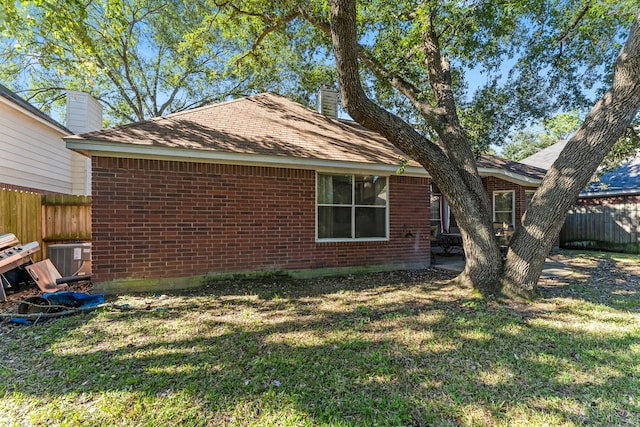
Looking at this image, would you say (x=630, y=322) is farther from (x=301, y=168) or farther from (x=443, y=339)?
(x=301, y=168)

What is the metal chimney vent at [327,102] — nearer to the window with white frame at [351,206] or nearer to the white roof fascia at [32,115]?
the window with white frame at [351,206]

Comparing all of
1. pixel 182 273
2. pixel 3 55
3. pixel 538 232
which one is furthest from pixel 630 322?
pixel 3 55

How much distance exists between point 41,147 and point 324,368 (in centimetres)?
1172

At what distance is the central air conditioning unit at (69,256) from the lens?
24.2ft

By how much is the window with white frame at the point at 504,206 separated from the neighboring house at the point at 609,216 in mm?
3061

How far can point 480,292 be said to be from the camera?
5.46 meters

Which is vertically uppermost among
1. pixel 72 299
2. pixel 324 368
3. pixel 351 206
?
pixel 351 206

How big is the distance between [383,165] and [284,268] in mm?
3232

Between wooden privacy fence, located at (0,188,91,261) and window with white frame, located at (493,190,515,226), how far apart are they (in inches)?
539

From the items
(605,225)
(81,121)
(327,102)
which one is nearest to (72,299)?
(327,102)

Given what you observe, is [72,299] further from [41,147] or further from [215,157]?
[41,147]

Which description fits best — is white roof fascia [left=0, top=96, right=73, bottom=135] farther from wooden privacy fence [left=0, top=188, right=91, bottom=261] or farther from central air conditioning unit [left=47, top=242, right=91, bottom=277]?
central air conditioning unit [left=47, top=242, right=91, bottom=277]

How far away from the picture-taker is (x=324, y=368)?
3006mm

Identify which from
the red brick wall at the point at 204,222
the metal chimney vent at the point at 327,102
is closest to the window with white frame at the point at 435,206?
the metal chimney vent at the point at 327,102
